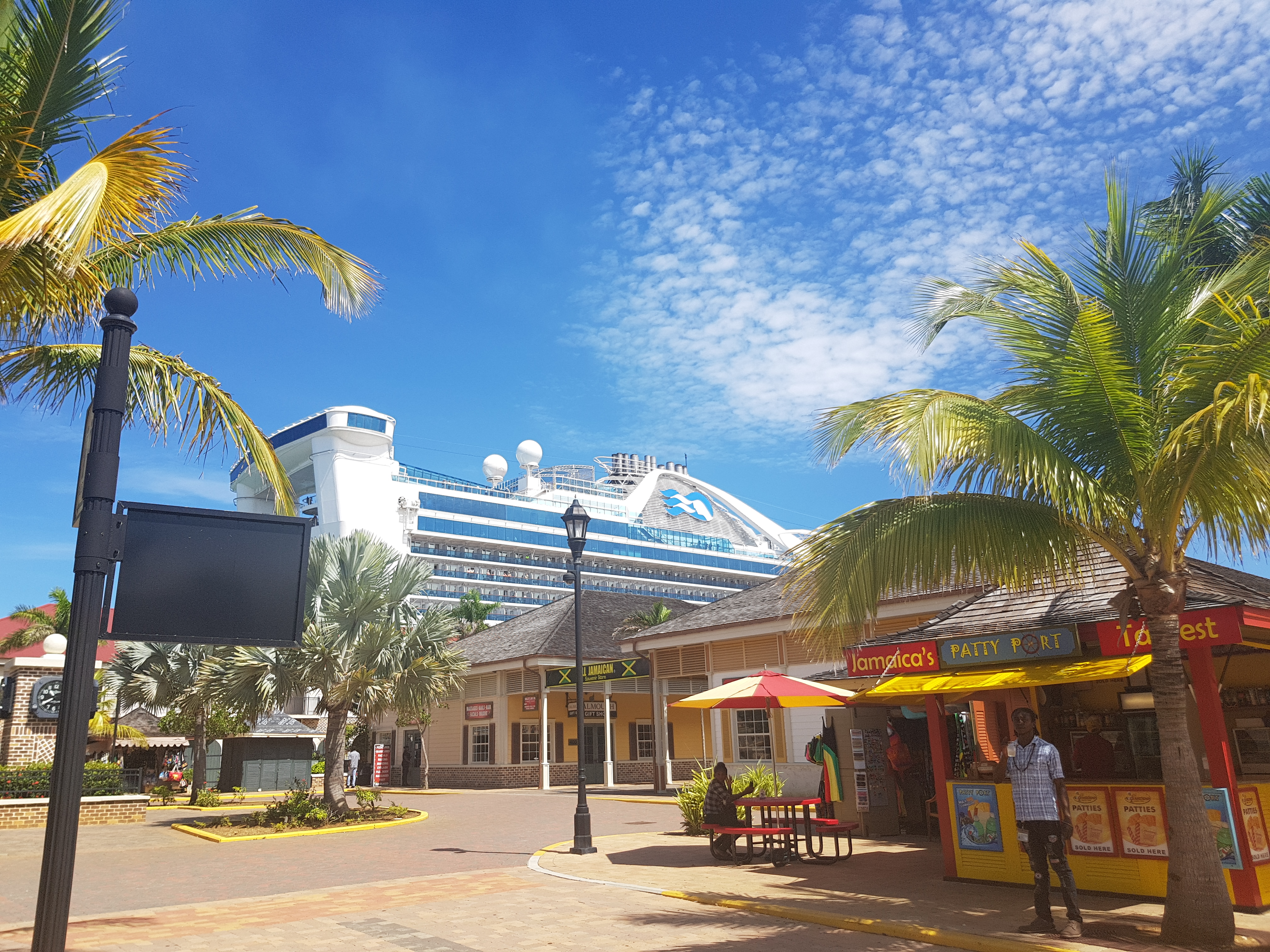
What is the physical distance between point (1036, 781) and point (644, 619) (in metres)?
30.7

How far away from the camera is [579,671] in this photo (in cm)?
1518

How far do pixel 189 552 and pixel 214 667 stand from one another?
16.6 m

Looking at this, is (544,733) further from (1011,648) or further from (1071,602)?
(1011,648)

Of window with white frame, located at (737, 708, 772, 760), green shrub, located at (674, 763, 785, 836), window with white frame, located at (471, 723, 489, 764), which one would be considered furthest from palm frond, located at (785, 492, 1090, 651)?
window with white frame, located at (471, 723, 489, 764)

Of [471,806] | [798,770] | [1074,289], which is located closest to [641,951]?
[1074,289]

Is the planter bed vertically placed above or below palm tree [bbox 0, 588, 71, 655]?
below

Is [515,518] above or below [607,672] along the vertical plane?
above

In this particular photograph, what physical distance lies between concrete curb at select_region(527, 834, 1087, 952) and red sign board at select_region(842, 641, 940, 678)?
2.87 metres

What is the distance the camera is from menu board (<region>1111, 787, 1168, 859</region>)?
8.93 meters

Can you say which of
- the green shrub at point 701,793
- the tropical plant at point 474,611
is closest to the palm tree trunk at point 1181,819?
the green shrub at point 701,793

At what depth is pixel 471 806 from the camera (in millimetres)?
24344

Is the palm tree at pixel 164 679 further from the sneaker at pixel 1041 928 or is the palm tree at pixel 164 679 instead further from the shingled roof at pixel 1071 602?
the sneaker at pixel 1041 928

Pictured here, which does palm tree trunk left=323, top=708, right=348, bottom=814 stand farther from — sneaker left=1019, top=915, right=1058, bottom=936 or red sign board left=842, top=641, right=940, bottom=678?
sneaker left=1019, top=915, right=1058, bottom=936

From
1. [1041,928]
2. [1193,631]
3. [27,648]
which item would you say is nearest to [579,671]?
[1041,928]
